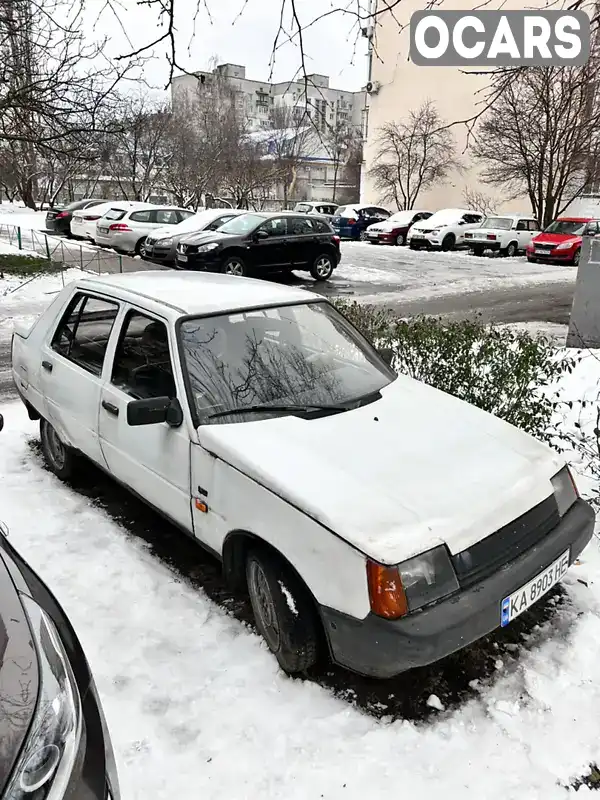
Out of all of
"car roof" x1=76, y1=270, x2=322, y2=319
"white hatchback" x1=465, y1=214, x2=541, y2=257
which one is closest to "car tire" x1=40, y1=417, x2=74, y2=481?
"car roof" x1=76, y1=270, x2=322, y2=319

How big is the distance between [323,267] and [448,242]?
10.2 meters

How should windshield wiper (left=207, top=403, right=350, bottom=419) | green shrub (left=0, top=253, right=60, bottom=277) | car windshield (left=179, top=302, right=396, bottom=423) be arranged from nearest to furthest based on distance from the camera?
windshield wiper (left=207, top=403, right=350, bottom=419) < car windshield (left=179, top=302, right=396, bottom=423) < green shrub (left=0, top=253, right=60, bottom=277)

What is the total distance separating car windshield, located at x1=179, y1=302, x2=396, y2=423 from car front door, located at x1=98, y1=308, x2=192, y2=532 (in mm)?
148

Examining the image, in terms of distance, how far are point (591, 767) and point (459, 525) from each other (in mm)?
1022

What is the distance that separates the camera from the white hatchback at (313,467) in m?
2.54

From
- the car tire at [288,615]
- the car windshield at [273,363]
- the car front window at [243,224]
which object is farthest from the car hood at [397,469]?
the car front window at [243,224]

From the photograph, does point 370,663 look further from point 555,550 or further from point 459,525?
point 555,550

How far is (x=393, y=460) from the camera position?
299cm

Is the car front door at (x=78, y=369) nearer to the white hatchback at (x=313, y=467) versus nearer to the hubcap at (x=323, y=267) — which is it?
the white hatchback at (x=313, y=467)

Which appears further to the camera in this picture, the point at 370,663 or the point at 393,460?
the point at 393,460

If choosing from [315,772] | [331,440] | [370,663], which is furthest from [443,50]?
[315,772]

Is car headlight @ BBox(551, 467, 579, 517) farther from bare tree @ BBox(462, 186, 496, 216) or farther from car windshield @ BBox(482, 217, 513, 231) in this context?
bare tree @ BBox(462, 186, 496, 216)

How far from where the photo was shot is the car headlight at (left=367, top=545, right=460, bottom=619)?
246cm

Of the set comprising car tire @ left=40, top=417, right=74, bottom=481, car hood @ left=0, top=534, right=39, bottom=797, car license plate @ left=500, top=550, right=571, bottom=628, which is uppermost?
car hood @ left=0, top=534, right=39, bottom=797
